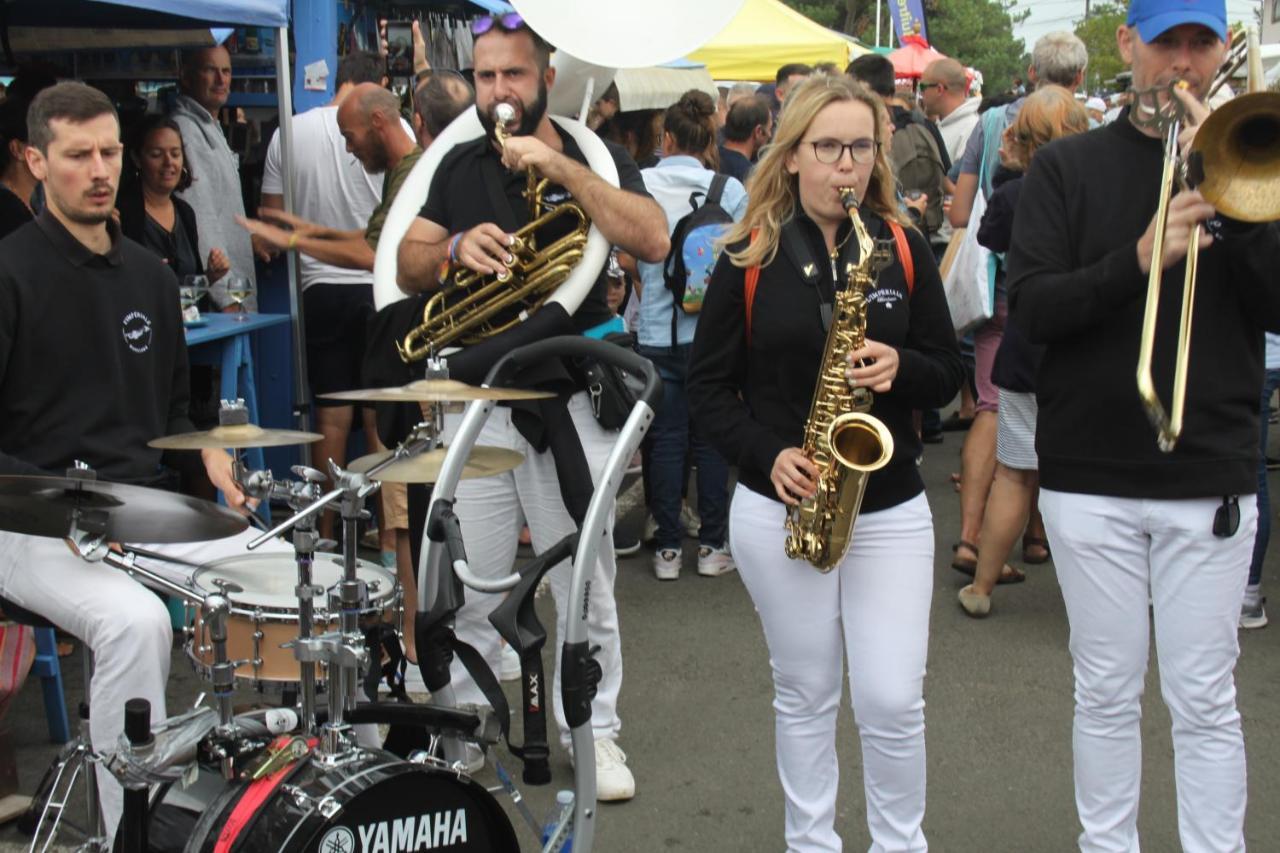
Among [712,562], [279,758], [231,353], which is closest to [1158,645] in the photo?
[279,758]

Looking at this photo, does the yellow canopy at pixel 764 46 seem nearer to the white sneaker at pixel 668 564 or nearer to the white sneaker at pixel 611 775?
the white sneaker at pixel 668 564

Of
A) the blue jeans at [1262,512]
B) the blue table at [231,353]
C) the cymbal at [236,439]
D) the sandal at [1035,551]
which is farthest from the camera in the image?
the sandal at [1035,551]

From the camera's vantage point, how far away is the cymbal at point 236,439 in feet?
9.99

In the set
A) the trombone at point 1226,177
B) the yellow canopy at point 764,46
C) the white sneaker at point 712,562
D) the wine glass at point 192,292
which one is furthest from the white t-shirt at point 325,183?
the yellow canopy at point 764,46

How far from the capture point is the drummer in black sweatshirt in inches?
118

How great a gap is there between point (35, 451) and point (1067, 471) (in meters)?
2.58

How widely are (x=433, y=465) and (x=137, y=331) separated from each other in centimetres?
134

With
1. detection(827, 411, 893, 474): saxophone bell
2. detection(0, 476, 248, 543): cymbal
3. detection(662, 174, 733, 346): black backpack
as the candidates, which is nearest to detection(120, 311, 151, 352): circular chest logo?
detection(0, 476, 248, 543): cymbal

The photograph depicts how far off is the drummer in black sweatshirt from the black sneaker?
323cm

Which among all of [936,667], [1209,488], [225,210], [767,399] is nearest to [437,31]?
[225,210]

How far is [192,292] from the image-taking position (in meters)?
5.77

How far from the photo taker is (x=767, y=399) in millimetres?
3139

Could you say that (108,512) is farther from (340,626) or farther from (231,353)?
(231,353)

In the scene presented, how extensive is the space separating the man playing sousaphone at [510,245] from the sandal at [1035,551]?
9.52 feet
